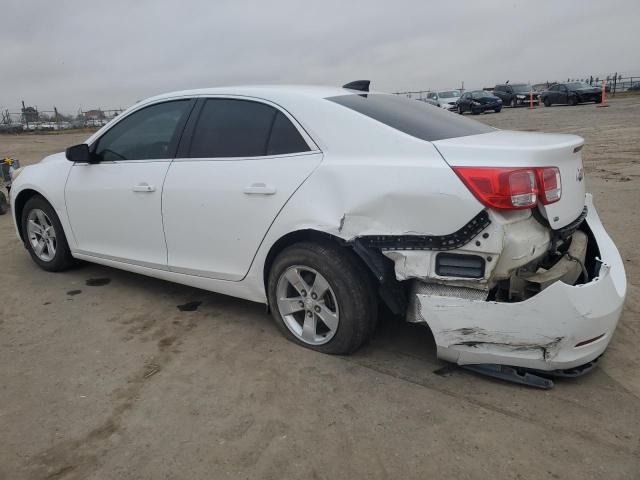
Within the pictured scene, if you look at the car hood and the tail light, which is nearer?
the tail light

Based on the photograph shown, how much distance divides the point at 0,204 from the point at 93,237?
4.61m

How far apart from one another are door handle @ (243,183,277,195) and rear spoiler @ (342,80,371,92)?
1192mm

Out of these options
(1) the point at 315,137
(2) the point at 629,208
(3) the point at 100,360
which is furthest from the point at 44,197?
(2) the point at 629,208

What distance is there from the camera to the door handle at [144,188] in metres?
3.80

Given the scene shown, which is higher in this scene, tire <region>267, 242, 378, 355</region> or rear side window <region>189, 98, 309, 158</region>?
rear side window <region>189, 98, 309, 158</region>

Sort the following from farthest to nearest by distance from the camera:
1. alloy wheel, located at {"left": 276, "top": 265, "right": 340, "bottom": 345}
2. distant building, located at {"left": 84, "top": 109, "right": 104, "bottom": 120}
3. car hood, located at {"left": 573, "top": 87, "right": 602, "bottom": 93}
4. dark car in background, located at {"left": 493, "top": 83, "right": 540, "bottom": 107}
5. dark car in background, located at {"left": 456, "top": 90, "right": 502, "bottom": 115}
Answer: distant building, located at {"left": 84, "top": 109, "right": 104, "bottom": 120}, dark car in background, located at {"left": 493, "top": 83, "right": 540, "bottom": 107}, car hood, located at {"left": 573, "top": 87, "right": 602, "bottom": 93}, dark car in background, located at {"left": 456, "top": 90, "right": 502, "bottom": 115}, alloy wheel, located at {"left": 276, "top": 265, "right": 340, "bottom": 345}

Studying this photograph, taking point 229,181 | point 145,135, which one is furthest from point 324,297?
point 145,135

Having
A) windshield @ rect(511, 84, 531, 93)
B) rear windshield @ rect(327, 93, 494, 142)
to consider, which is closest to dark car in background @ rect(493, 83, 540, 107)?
windshield @ rect(511, 84, 531, 93)

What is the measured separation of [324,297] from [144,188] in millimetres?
1625

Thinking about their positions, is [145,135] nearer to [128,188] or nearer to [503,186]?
[128,188]

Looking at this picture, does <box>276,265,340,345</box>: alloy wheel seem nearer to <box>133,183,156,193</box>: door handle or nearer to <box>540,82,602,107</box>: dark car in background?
<box>133,183,156,193</box>: door handle

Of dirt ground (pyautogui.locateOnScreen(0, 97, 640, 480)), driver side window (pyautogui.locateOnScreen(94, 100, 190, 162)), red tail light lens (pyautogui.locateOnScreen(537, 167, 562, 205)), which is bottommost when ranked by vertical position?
dirt ground (pyautogui.locateOnScreen(0, 97, 640, 480))

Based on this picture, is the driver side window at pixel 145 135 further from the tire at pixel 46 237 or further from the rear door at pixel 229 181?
the tire at pixel 46 237

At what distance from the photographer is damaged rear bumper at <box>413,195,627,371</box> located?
253 cm
